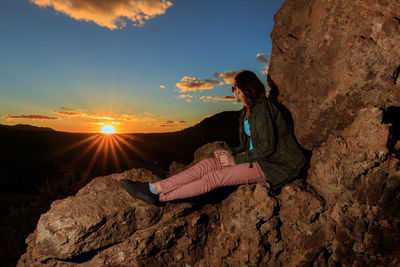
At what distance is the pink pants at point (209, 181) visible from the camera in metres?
2.63

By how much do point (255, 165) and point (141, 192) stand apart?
1.52 meters

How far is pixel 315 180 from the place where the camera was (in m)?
2.56

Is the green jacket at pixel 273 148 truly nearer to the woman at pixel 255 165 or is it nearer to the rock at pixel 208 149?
the woman at pixel 255 165

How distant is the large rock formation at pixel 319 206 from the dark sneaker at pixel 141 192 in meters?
0.17

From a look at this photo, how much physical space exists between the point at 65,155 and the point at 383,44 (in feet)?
64.6

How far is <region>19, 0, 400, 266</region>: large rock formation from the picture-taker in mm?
2225

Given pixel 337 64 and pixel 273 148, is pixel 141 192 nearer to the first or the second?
pixel 273 148

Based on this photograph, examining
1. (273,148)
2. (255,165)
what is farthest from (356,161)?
(255,165)

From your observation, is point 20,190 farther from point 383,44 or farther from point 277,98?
point 383,44

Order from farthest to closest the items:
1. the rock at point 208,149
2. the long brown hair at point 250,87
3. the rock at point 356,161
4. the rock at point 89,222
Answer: the rock at point 208,149, the long brown hair at point 250,87, the rock at point 89,222, the rock at point 356,161

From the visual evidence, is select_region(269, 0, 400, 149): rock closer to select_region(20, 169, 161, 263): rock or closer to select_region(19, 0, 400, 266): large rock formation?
select_region(19, 0, 400, 266): large rock formation

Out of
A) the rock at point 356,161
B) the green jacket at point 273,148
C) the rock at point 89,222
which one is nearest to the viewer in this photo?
the rock at point 356,161

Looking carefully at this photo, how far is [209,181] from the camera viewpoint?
263 cm

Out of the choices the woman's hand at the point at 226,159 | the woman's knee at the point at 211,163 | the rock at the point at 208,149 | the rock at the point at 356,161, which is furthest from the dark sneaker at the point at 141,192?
the rock at the point at 356,161
